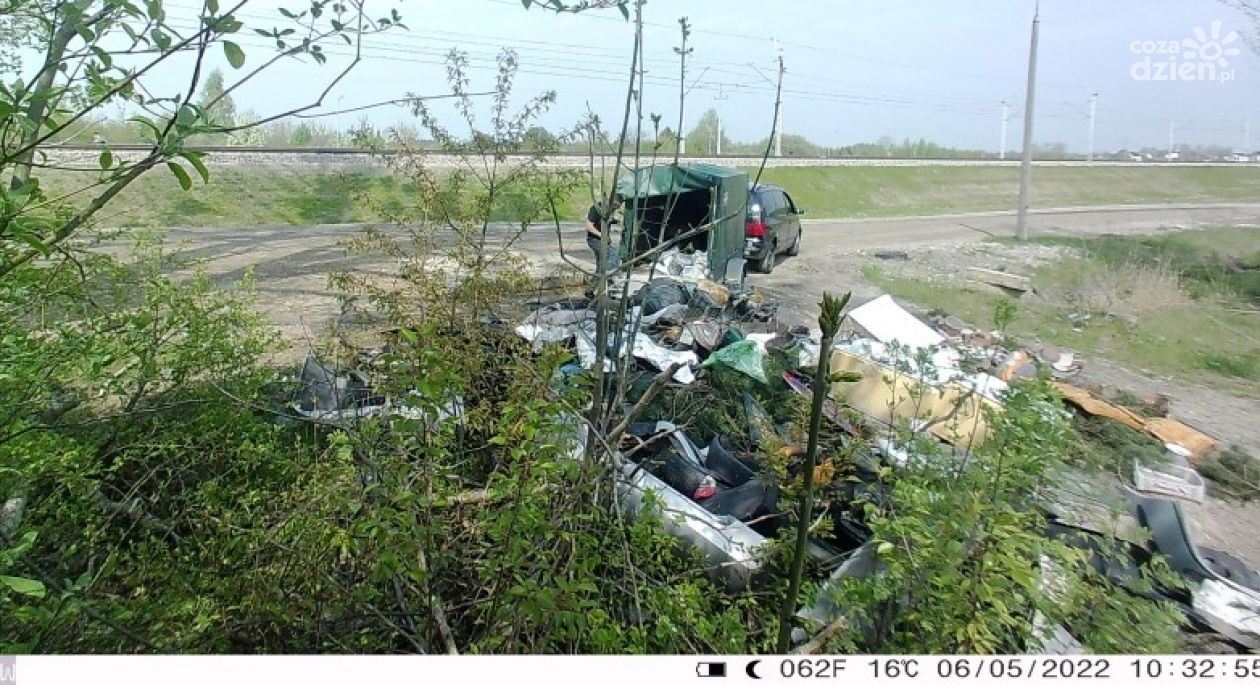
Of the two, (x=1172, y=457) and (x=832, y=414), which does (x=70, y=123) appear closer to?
(x=832, y=414)

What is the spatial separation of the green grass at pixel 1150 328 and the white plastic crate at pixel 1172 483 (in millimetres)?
2407

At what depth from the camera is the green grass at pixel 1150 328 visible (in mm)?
7875

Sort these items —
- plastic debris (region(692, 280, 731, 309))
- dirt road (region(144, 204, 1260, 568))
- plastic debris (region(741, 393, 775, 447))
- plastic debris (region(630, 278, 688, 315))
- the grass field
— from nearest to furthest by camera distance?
plastic debris (region(741, 393, 775, 447))
dirt road (region(144, 204, 1260, 568))
plastic debris (region(630, 278, 688, 315))
plastic debris (region(692, 280, 731, 309))
the grass field

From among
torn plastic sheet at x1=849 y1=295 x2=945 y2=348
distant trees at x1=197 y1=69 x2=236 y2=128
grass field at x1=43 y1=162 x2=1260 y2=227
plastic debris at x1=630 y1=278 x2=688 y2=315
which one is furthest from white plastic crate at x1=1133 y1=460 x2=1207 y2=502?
grass field at x1=43 y1=162 x2=1260 y2=227

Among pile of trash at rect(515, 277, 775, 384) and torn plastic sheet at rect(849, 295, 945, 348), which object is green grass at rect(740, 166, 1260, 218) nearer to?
pile of trash at rect(515, 277, 775, 384)

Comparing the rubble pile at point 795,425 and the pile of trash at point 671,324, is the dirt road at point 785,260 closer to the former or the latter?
the pile of trash at point 671,324

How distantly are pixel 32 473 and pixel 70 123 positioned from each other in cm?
150

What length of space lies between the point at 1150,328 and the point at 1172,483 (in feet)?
18.0

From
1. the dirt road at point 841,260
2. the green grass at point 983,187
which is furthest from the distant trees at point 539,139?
the green grass at point 983,187

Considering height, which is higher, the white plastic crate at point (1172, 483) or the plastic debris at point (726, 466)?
the plastic debris at point (726, 466)

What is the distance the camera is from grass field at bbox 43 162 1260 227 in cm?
1592

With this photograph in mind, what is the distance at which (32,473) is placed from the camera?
8.09 feet

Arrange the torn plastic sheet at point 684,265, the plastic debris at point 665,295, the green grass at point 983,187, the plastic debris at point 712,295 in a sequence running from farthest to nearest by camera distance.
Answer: the green grass at point 983,187, the torn plastic sheet at point 684,265, the plastic debris at point 712,295, the plastic debris at point 665,295
